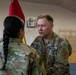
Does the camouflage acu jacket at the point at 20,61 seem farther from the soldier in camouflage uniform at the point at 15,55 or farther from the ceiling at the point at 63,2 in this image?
the ceiling at the point at 63,2

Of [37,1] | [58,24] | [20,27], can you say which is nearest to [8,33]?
[20,27]

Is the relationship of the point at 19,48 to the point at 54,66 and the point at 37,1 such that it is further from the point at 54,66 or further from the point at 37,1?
the point at 37,1

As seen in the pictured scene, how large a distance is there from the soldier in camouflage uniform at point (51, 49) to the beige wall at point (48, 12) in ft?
20.9

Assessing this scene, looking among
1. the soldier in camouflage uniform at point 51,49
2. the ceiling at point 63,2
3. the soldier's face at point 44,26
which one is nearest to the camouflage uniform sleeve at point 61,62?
the soldier in camouflage uniform at point 51,49

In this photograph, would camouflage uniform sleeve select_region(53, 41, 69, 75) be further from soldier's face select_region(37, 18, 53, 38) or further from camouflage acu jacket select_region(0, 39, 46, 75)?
camouflage acu jacket select_region(0, 39, 46, 75)

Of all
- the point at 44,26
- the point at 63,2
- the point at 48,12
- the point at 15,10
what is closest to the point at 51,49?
the point at 44,26

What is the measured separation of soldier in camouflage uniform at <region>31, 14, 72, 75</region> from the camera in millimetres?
1772

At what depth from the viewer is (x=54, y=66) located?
5.82 feet

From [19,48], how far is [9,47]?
0.07 m

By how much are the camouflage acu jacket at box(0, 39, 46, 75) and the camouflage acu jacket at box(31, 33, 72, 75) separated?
41 centimetres

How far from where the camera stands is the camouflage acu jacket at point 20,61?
1.32 metres

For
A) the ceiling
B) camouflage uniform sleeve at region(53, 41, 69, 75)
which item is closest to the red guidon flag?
camouflage uniform sleeve at region(53, 41, 69, 75)

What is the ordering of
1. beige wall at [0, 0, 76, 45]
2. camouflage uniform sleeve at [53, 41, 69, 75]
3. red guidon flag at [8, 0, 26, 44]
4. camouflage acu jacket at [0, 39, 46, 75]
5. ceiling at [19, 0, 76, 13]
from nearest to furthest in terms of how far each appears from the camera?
camouflage acu jacket at [0, 39, 46, 75] → red guidon flag at [8, 0, 26, 44] → camouflage uniform sleeve at [53, 41, 69, 75] → ceiling at [19, 0, 76, 13] → beige wall at [0, 0, 76, 45]

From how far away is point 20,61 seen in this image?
133 centimetres
